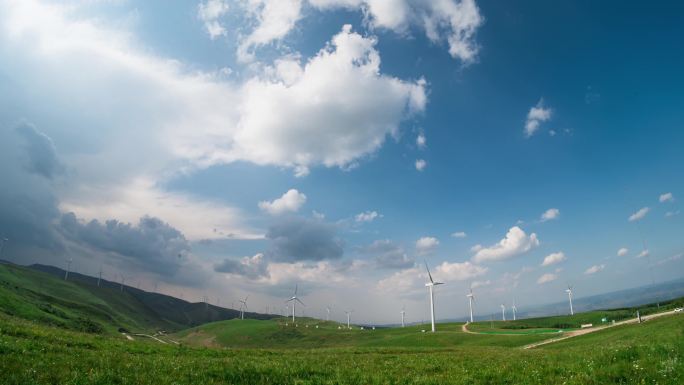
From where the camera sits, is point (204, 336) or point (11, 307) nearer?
point (11, 307)

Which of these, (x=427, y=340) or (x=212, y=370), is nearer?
(x=212, y=370)

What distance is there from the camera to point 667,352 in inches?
696

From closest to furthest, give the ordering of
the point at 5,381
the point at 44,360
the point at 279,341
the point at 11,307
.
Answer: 1. the point at 5,381
2. the point at 44,360
3. the point at 11,307
4. the point at 279,341

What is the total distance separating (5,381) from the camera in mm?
12234

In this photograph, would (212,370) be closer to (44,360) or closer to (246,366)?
(246,366)

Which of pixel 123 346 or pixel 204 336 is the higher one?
pixel 123 346

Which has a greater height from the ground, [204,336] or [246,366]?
[246,366]

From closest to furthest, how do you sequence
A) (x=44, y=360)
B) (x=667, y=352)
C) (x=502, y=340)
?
(x=44, y=360)
(x=667, y=352)
(x=502, y=340)

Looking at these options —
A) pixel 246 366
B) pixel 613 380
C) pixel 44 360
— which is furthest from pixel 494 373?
pixel 44 360

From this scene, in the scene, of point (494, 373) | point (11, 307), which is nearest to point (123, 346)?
point (494, 373)

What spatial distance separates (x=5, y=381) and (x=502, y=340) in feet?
316

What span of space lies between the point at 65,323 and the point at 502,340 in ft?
348

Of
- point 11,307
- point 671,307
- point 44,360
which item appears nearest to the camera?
point 44,360

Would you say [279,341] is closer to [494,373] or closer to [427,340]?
[427,340]
